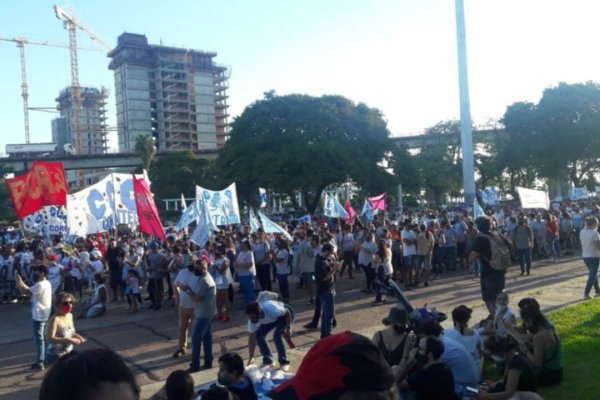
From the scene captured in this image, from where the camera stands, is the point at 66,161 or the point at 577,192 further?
the point at 66,161

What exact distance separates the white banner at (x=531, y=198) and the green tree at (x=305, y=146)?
2405 cm

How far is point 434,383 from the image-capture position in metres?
5.24

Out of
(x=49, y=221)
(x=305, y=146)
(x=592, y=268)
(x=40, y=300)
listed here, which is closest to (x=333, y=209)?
(x=49, y=221)

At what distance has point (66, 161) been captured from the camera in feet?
258

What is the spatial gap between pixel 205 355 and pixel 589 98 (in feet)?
154

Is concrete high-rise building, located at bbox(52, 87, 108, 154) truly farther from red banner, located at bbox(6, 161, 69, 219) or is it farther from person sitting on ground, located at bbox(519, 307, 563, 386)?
person sitting on ground, located at bbox(519, 307, 563, 386)

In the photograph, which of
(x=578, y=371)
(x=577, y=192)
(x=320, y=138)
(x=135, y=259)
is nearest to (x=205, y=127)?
Result: (x=320, y=138)

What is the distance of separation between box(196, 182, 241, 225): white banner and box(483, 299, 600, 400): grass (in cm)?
961

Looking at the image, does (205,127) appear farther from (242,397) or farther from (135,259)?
(242,397)

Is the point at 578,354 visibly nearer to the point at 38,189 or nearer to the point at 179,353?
the point at 179,353

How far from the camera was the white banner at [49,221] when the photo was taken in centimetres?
1792

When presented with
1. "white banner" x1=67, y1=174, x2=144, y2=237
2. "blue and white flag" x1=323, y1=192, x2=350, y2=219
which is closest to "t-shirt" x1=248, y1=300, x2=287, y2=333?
"white banner" x1=67, y1=174, x2=144, y2=237

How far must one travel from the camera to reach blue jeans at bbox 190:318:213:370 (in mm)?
8648

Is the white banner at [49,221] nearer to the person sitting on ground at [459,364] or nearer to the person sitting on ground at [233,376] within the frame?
the person sitting on ground at [233,376]
